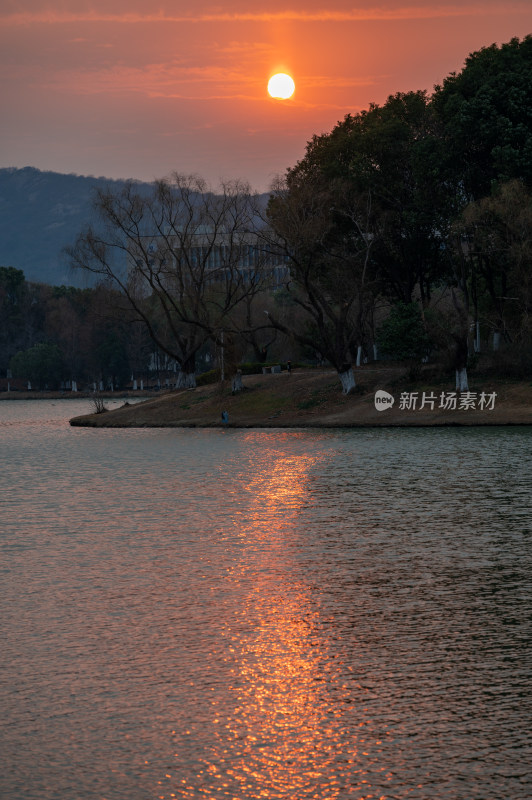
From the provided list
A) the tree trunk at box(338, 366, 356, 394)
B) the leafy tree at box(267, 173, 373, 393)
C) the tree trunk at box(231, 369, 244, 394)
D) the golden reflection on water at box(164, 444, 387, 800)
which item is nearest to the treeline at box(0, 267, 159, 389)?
the tree trunk at box(231, 369, 244, 394)

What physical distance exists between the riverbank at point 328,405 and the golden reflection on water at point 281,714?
155 feet

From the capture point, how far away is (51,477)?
134 ft

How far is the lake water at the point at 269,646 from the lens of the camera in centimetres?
1023

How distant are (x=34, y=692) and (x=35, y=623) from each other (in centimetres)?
356

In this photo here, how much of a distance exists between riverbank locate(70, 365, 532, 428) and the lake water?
107 ft

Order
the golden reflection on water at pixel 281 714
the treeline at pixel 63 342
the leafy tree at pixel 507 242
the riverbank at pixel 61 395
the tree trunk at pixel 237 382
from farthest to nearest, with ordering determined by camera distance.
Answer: the treeline at pixel 63 342, the riverbank at pixel 61 395, the tree trunk at pixel 237 382, the leafy tree at pixel 507 242, the golden reflection on water at pixel 281 714

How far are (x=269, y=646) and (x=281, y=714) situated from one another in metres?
2.89

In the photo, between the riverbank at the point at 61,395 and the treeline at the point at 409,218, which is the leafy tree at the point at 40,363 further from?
the treeline at the point at 409,218

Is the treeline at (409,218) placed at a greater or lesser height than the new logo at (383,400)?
greater

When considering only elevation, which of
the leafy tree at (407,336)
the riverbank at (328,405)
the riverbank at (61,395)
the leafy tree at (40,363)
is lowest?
the riverbank at (328,405)

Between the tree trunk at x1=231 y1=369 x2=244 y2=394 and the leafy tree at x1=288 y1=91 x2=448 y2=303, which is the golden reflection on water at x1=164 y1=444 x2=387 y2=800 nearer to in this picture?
the leafy tree at x1=288 y1=91 x2=448 y2=303

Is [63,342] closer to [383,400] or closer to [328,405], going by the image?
[328,405]

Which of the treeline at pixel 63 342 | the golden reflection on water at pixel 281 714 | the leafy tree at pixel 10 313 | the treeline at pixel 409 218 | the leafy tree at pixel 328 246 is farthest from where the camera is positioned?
the leafy tree at pixel 10 313

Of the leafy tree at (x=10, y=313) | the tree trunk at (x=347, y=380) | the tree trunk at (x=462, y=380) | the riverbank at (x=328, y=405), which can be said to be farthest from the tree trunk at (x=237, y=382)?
the leafy tree at (x=10, y=313)
